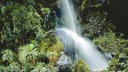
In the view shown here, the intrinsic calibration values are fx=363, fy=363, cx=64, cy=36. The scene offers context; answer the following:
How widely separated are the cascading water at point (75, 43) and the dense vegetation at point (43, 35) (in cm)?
35

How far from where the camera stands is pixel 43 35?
49.3 feet

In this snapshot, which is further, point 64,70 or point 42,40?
point 42,40

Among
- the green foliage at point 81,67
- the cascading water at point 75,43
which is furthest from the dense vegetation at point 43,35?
the cascading water at point 75,43

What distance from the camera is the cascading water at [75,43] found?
15.7 metres

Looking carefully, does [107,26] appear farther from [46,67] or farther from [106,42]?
[46,67]

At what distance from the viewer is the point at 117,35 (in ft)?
56.2

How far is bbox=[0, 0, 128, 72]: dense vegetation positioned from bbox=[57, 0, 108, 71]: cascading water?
1.14 ft

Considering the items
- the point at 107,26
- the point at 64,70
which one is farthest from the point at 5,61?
the point at 107,26

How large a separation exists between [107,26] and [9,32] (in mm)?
4927

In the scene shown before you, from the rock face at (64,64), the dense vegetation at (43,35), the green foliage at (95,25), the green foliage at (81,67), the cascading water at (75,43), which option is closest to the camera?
the rock face at (64,64)

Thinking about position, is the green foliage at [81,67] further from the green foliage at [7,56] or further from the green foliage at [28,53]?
the green foliage at [7,56]

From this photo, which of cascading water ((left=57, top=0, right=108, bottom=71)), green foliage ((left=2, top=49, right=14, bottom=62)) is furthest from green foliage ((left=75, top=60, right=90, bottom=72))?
green foliage ((left=2, top=49, right=14, bottom=62))

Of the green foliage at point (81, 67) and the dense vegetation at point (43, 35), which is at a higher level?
the dense vegetation at point (43, 35)

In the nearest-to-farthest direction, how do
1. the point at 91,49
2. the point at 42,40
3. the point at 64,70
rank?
the point at 64,70, the point at 42,40, the point at 91,49
